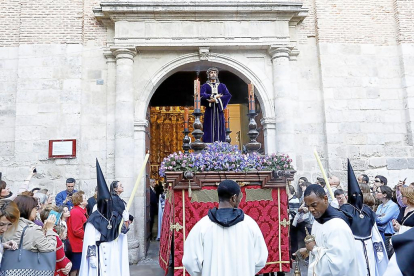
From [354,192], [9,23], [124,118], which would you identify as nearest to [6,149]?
[124,118]

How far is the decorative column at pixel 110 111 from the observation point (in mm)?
9195

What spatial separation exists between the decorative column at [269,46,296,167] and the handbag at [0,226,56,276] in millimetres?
6618

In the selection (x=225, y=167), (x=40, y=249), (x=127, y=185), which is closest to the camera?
(x=40, y=249)

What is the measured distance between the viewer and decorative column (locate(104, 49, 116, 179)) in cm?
920

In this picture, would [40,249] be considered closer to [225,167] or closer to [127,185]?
[225,167]

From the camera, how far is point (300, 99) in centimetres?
979

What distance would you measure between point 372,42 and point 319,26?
4.93 ft

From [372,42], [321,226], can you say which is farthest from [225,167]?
[372,42]

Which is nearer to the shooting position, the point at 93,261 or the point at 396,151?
the point at 93,261

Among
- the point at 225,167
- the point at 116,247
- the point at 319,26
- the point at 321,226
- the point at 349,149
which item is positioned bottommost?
the point at 116,247

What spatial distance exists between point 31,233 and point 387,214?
16.5 ft

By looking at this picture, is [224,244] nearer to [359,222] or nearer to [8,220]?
[8,220]

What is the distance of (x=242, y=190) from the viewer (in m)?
5.83

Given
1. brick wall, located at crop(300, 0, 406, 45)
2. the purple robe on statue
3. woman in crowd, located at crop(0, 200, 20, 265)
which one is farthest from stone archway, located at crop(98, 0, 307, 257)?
→ woman in crowd, located at crop(0, 200, 20, 265)
